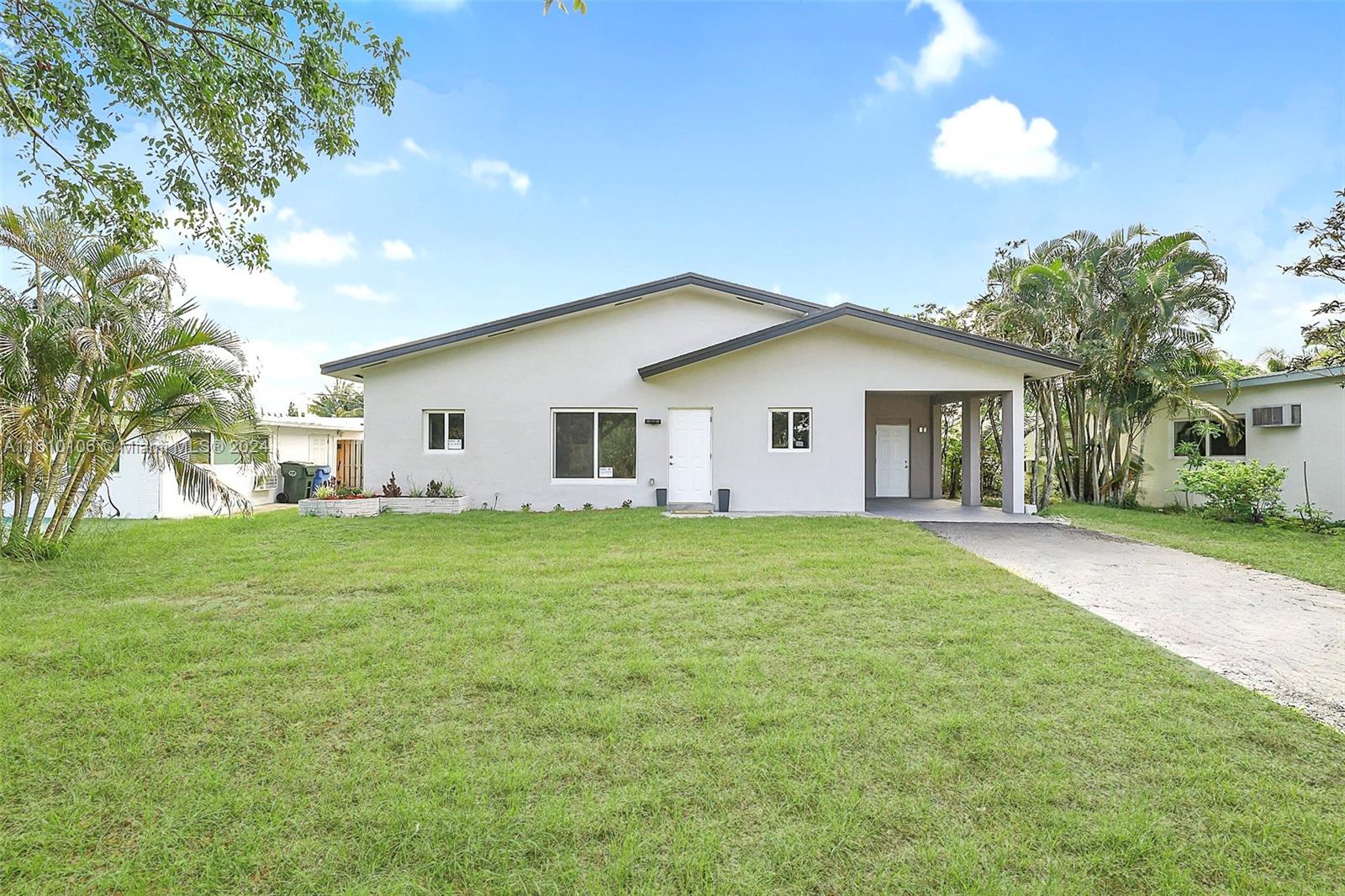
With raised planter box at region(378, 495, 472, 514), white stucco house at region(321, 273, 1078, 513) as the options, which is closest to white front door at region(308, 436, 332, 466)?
white stucco house at region(321, 273, 1078, 513)

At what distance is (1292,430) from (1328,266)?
150 inches

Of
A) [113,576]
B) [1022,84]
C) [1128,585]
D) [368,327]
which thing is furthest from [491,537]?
[368,327]

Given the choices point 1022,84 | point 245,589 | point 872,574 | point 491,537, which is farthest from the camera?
point 1022,84

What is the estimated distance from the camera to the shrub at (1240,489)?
432 inches

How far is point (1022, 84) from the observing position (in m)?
13.7

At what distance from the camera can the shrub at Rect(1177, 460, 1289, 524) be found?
10969 mm

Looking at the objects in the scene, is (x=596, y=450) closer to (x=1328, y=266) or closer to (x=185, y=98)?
(x=185, y=98)

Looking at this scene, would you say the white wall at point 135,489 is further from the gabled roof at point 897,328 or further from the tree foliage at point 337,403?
the tree foliage at point 337,403

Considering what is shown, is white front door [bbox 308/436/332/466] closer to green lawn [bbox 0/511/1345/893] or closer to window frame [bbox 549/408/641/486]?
window frame [bbox 549/408/641/486]

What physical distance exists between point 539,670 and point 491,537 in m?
5.72

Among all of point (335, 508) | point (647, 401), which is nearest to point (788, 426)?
point (647, 401)

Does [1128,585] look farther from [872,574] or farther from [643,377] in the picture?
[643,377]

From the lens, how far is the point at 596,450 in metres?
13.2

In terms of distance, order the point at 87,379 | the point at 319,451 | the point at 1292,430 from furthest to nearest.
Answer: the point at 319,451, the point at 1292,430, the point at 87,379
